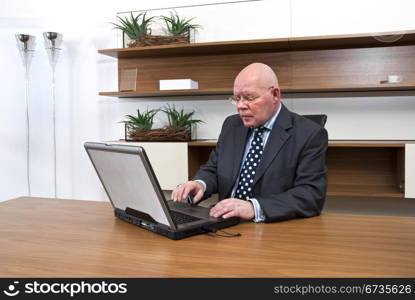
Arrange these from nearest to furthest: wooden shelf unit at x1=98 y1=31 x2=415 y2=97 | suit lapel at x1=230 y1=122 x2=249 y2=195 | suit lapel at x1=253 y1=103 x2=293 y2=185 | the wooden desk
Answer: the wooden desk < suit lapel at x1=253 y1=103 x2=293 y2=185 < suit lapel at x1=230 y1=122 x2=249 y2=195 < wooden shelf unit at x1=98 y1=31 x2=415 y2=97

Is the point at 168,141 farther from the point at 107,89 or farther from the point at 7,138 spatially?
the point at 7,138

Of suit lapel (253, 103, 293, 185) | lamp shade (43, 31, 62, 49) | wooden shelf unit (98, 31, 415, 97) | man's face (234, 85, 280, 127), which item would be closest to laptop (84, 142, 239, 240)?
suit lapel (253, 103, 293, 185)

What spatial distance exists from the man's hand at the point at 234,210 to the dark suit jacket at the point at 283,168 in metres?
0.06

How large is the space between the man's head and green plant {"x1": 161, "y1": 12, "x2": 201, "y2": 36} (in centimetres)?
160

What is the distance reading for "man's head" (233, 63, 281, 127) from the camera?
196cm

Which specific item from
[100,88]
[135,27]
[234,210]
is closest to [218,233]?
[234,210]

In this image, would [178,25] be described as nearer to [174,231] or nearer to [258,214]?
[258,214]

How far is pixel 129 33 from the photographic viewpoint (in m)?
3.48

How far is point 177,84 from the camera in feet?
10.9

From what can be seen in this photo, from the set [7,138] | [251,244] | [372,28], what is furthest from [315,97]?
[7,138]

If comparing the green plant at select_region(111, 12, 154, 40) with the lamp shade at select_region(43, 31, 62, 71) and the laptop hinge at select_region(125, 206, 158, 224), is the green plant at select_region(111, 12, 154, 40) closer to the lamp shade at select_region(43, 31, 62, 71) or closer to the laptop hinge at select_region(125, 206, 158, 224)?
the lamp shade at select_region(43, 31, 62, 71)

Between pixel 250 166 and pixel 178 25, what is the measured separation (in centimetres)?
180

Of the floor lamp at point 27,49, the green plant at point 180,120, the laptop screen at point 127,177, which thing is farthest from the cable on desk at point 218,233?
the floor lamp at point 27,49

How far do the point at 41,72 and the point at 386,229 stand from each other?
353cm
